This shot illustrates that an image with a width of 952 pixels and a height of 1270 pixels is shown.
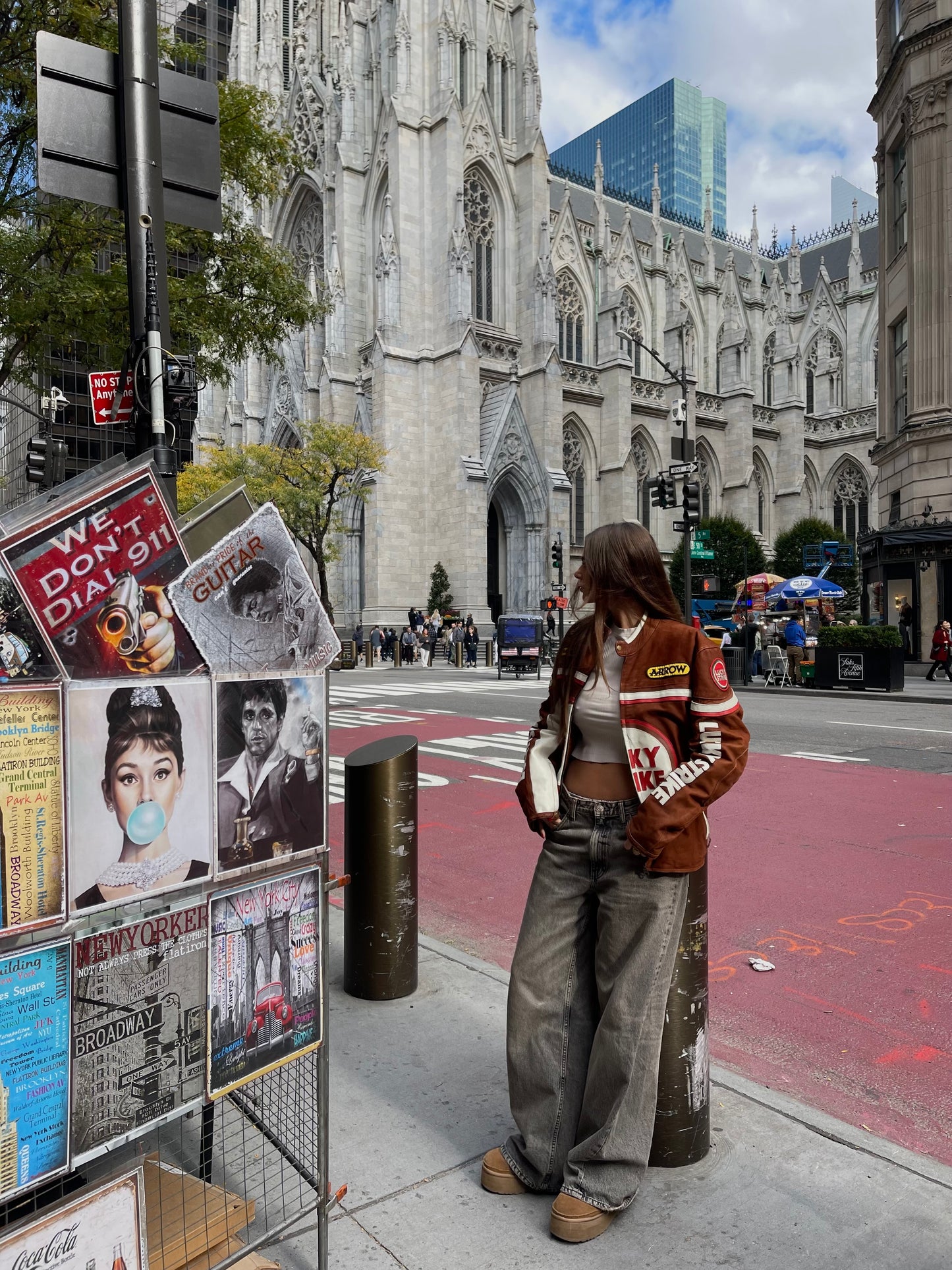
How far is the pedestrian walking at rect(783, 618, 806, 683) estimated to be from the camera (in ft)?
69.7

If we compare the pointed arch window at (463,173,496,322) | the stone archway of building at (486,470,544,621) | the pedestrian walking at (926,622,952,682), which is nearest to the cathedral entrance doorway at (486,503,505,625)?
the stone archway of building at (486,470,544,621)

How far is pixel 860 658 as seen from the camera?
768 inches

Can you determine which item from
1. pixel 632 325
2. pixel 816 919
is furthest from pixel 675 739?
pixel 632 325

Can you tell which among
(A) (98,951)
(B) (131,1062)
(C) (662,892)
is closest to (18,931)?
(A) (98,951)

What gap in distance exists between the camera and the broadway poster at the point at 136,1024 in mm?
1963

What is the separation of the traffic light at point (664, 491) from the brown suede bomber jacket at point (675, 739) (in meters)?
18.3

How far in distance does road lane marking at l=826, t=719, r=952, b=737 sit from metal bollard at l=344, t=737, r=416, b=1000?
35.1 feet

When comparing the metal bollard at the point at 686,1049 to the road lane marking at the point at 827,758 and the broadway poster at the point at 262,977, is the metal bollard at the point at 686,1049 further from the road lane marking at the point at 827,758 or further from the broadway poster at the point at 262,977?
the road lane marking at the point at 827,758

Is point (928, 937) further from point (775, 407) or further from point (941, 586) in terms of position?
point (775, 407)

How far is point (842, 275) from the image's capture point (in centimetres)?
6125

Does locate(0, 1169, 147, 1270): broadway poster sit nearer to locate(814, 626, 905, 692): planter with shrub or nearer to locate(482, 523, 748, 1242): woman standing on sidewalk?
locate(482, 523, 748, 1242): woman standing on sidewalk

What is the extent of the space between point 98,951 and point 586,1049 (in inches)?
58.6

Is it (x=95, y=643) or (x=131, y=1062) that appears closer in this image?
(x=95, y=643)

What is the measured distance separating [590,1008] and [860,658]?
18481 mm
